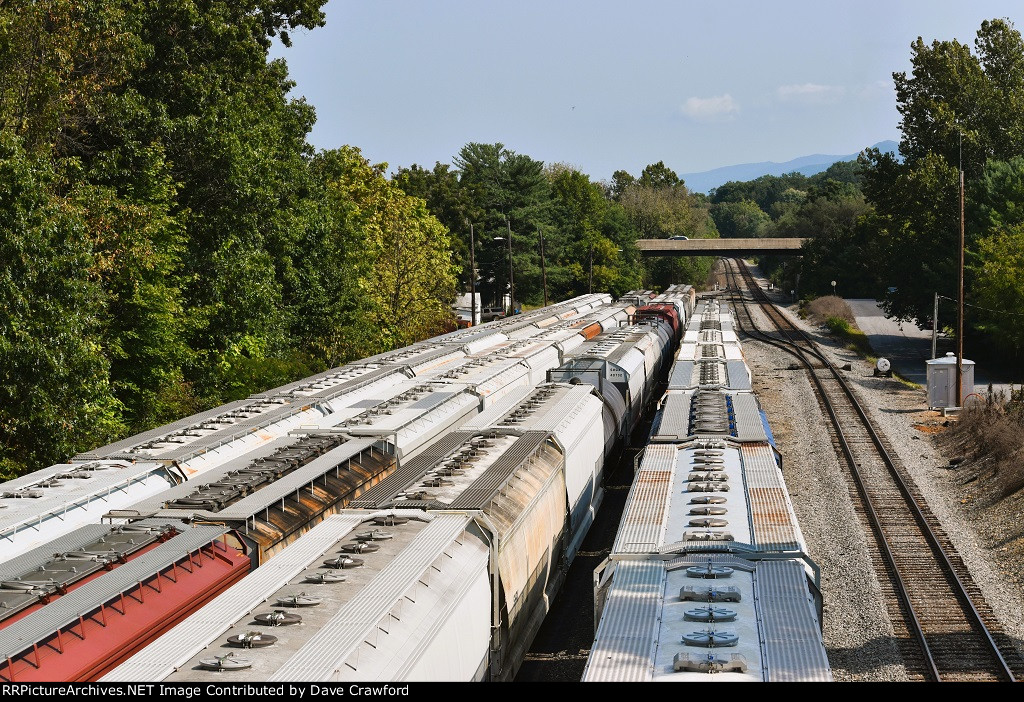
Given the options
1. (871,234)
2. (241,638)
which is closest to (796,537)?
(241,638)

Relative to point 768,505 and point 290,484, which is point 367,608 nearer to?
point 290,484

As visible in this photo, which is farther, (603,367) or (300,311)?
(300,311)

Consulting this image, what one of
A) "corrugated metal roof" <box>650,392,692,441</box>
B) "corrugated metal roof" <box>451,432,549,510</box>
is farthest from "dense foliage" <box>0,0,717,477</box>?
"corrugated metal roof" <box>650,392,692,441</box>

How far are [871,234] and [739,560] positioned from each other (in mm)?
91823

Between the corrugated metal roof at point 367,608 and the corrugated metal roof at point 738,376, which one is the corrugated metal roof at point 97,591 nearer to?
the corrugated metal roof at point 367,608

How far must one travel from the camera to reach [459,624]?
1277 cm

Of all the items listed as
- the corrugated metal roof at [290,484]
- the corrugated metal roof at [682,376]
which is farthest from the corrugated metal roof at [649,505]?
the corrugated metal roof at [682,376]

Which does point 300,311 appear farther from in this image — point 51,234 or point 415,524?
point 415,524

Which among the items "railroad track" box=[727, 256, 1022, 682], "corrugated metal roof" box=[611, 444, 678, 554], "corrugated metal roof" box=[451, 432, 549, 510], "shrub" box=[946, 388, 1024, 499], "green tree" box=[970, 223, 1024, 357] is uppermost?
"green tree" box=[970, 223, 1024, 357]

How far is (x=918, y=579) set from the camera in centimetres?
2123

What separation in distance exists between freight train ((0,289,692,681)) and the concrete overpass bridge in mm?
103359

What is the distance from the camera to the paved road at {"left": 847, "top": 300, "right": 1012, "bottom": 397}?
52.4 meters

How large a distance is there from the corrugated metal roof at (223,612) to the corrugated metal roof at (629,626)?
4.19 meters

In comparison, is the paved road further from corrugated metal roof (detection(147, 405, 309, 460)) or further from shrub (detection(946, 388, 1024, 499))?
corrugated metal roof (detection(147, 405, 309, 460))
